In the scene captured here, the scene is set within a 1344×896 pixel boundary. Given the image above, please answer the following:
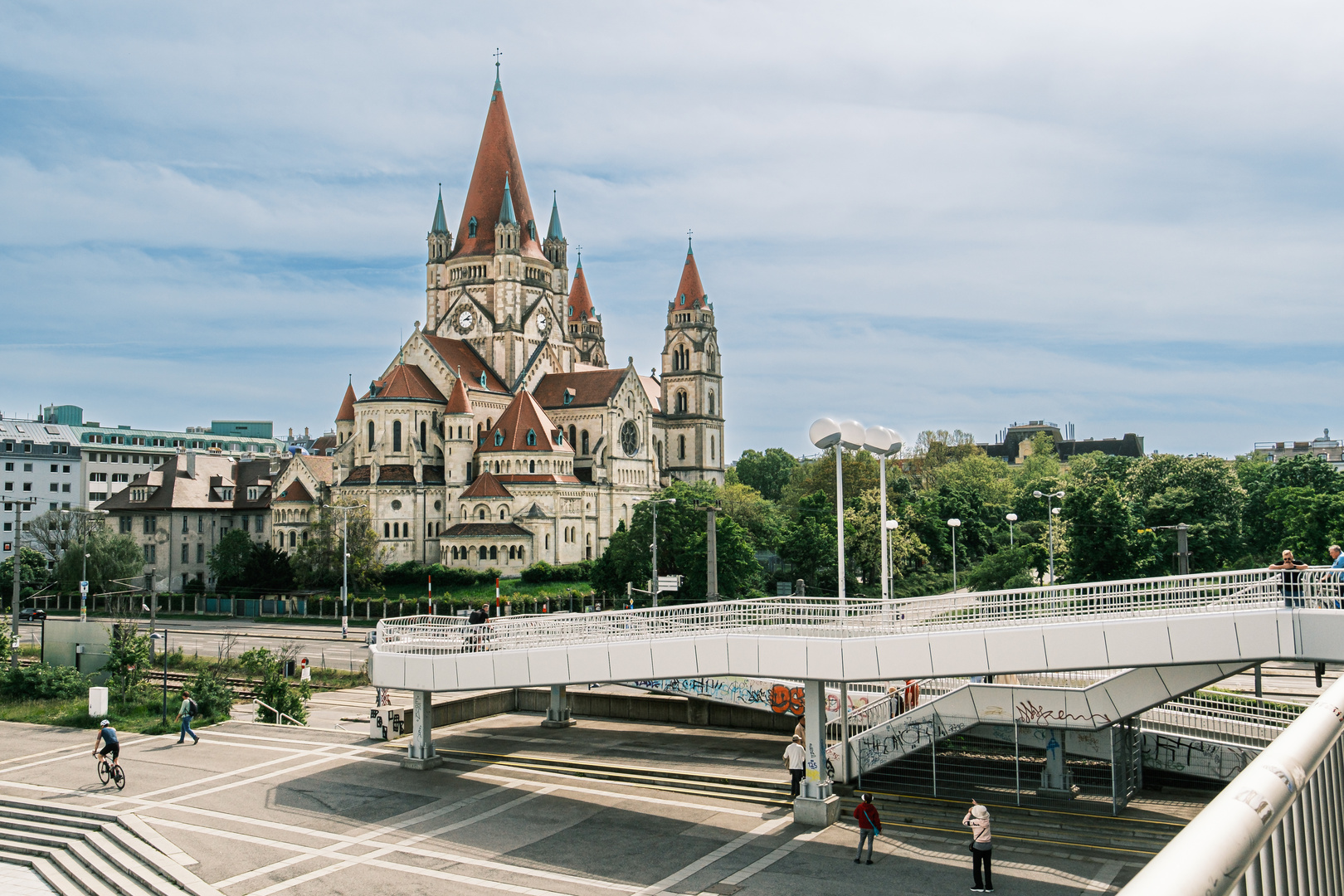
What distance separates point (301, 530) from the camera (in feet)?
293

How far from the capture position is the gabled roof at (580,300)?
13638 centimetres

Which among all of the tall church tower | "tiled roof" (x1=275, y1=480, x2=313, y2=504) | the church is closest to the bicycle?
the church

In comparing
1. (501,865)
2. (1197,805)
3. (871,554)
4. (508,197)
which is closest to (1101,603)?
(1197,805)

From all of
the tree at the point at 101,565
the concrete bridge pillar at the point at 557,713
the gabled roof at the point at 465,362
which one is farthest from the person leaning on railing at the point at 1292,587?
the tree at the point at 101,565

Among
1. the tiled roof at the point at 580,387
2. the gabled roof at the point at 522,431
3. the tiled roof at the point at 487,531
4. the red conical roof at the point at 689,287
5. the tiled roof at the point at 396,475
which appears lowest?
the tiled roof at the point at 487,531

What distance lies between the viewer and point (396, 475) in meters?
89.5

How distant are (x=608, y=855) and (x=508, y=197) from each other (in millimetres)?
84564

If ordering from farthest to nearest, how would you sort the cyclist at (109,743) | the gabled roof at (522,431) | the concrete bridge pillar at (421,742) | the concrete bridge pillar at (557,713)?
the gabled roof at (522,431)
the concrete bridge pillar at (557,713)
the concrete bridge pillar at (421,742)
the cyclist at (109,743)

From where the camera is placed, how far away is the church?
290ft

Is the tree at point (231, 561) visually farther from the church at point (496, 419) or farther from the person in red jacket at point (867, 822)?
the person in red jacket at point (867, 822)

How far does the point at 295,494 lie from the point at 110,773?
6577cm

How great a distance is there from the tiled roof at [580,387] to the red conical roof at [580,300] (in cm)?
3504

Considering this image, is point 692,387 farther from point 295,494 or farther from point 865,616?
point 865,616

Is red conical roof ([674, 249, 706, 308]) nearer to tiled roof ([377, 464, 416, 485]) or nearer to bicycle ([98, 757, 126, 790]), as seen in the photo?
tiled roof ([377, 464, 416, 485])
